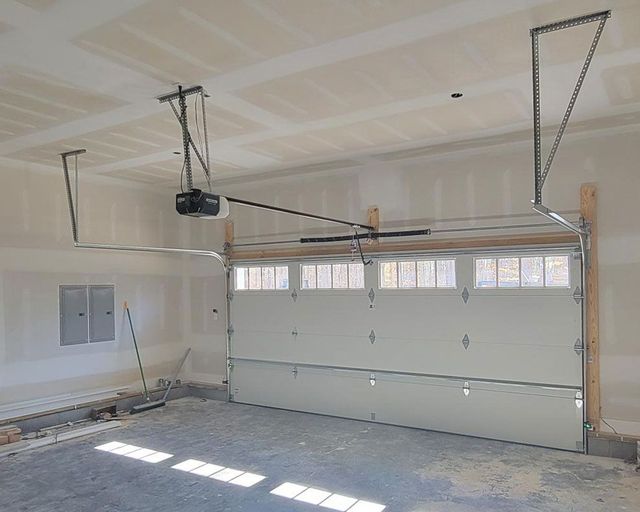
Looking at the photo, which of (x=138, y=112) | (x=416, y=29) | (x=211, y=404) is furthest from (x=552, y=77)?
(x=211, y=404)

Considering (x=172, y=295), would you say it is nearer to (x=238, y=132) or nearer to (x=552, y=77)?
(x=238, y=132)

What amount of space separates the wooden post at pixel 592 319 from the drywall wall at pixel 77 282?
218 inches

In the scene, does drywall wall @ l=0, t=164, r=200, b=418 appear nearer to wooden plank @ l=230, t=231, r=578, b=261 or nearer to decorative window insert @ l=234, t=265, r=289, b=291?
decorative window insert @ l=234, t=265, r=289, b=291

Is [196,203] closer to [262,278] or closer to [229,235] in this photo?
[262,278]

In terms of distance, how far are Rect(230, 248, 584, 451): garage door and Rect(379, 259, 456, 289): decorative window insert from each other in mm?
12

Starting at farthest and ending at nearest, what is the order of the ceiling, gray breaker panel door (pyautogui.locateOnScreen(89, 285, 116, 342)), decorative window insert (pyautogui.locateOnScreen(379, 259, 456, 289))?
1. gray breaker panel door (pyautogui.locateOnScreen(89, 285, 116, 342))
2. decorative window insert (pyautogui.locateOnScreen(379, 259, 456, 289))
3. the ceiling

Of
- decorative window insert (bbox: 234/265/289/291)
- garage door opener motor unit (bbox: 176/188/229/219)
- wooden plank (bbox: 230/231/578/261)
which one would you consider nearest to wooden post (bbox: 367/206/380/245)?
wooden plank (bbox: 230/231/578/261)

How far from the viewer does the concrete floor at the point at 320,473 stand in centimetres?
391

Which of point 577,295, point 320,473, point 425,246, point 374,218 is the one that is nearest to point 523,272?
point 577,295

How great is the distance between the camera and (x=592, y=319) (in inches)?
194

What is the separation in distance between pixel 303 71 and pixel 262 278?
4129 millimetres

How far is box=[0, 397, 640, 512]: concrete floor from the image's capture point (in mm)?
3912

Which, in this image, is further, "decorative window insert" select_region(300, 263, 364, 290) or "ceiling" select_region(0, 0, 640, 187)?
"decorative window insert" select_region(300, 263, 364, 290)

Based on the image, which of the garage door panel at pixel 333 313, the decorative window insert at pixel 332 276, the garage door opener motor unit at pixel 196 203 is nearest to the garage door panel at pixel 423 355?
the garage door panel at pixel 333 313
